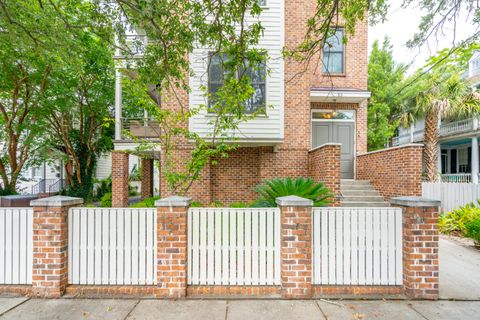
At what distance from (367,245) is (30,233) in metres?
5.00

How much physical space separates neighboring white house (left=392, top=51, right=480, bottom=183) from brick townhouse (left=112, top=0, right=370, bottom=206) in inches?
351

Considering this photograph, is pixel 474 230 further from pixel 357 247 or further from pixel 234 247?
pixel 234 247

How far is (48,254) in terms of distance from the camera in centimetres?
353

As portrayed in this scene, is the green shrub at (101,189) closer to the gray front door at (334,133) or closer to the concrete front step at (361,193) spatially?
the gray front door at (334,133)

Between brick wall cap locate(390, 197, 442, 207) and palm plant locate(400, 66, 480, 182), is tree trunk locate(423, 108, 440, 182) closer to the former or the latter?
palm plant locate(400, 66, 480, 182)

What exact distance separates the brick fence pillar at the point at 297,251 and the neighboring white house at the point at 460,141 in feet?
50.7

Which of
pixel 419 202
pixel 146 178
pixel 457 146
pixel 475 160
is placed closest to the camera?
pixel 419 202

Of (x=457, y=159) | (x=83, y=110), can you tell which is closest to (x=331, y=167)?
(x=83, y=110)

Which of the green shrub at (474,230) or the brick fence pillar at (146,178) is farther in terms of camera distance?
the brick fence pillar at (146,178)

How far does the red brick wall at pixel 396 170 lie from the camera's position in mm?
6020

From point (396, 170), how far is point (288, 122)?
3326 mm

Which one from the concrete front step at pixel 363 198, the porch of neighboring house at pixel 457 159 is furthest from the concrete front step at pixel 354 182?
the porch of neighboring house at pixel 457 159

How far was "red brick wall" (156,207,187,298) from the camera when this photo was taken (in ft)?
11.6

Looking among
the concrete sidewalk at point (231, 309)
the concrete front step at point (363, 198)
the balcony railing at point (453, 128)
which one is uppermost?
the balcony railing at point (453, 128)
